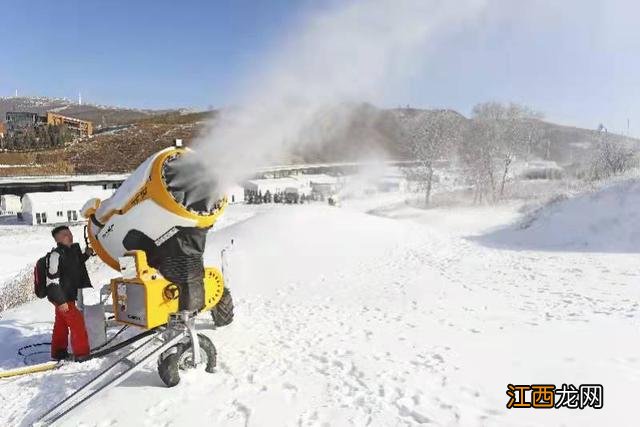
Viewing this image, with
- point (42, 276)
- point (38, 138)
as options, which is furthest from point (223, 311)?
point (38, 138)

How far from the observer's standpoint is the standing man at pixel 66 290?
683cm

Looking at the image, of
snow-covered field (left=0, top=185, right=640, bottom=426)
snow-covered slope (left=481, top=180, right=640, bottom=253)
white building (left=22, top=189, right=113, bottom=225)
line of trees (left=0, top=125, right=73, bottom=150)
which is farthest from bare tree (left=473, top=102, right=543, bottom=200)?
line of trees (left=0, top=125, right=73, bottom=150)

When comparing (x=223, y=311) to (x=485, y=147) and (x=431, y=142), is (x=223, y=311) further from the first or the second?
(x=485, y=147)

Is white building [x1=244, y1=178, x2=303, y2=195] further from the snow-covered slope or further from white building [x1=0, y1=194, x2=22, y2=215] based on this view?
the snow-covered slope

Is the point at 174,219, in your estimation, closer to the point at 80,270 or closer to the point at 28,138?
the point at 80,270

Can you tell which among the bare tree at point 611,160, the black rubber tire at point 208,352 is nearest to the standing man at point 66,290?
the black rubber tire at point 208,352

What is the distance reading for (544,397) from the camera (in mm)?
→ 5578

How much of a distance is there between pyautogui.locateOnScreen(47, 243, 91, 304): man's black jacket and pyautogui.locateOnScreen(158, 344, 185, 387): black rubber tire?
187 cm

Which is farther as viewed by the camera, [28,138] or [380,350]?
[28,138]

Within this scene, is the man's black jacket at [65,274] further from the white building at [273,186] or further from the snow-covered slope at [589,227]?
the white building at [273,186]

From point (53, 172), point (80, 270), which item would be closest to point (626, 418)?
point (80, 270)

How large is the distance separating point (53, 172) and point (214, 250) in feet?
238

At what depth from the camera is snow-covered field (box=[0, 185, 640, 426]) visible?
5.50 metres

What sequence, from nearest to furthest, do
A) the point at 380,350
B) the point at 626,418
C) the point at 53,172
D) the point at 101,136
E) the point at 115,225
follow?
1. the point at 626,418
2. the point at 115,225
3. the point at 380,350
4. the point at 53,172
5. the point at 101,136
